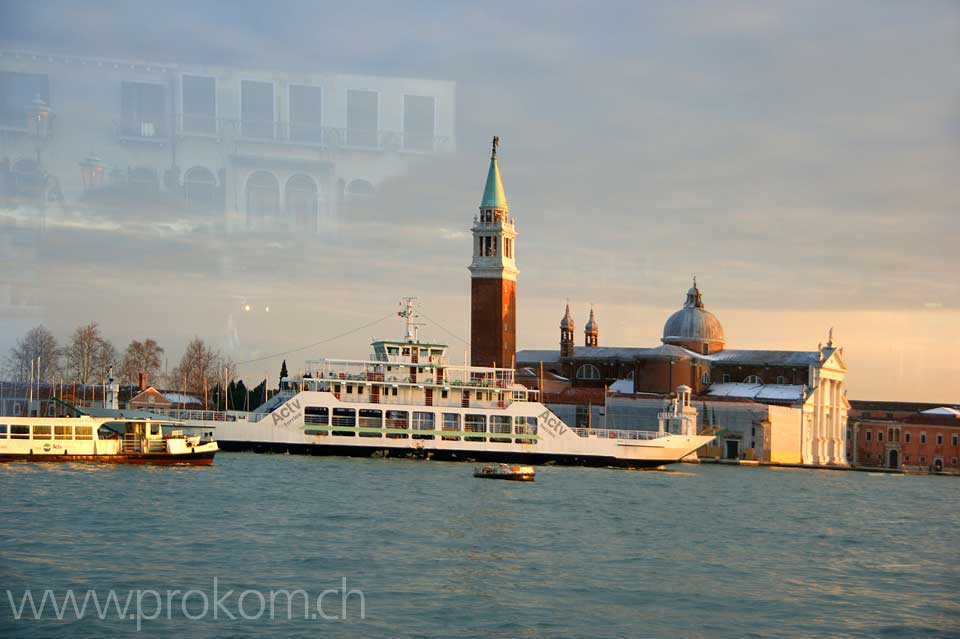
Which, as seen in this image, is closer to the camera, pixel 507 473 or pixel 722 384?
pixel 507 473

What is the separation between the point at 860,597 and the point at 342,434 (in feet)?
138

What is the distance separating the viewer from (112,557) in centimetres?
2534

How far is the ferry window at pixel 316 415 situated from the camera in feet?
210

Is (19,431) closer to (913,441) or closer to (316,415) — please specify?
(316,415)

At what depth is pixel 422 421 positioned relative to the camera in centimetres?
6506

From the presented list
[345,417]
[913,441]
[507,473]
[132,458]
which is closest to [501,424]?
[345,417]

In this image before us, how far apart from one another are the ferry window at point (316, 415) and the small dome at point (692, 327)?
4664cm

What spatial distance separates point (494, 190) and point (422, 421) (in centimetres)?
3105

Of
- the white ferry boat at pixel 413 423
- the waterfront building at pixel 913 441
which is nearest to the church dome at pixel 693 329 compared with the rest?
the waterfront building at pixel 913 441

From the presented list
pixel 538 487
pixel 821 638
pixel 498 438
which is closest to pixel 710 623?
pixel 821 638

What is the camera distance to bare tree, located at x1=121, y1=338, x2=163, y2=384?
92.2 metres

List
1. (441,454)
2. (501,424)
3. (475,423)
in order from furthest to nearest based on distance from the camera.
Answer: (475,423)
(501,424)
(441,454)

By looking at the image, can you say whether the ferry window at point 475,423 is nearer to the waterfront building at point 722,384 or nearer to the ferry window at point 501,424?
the ferry window at point 501,424

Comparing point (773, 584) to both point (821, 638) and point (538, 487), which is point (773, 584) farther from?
point (538, 487)
